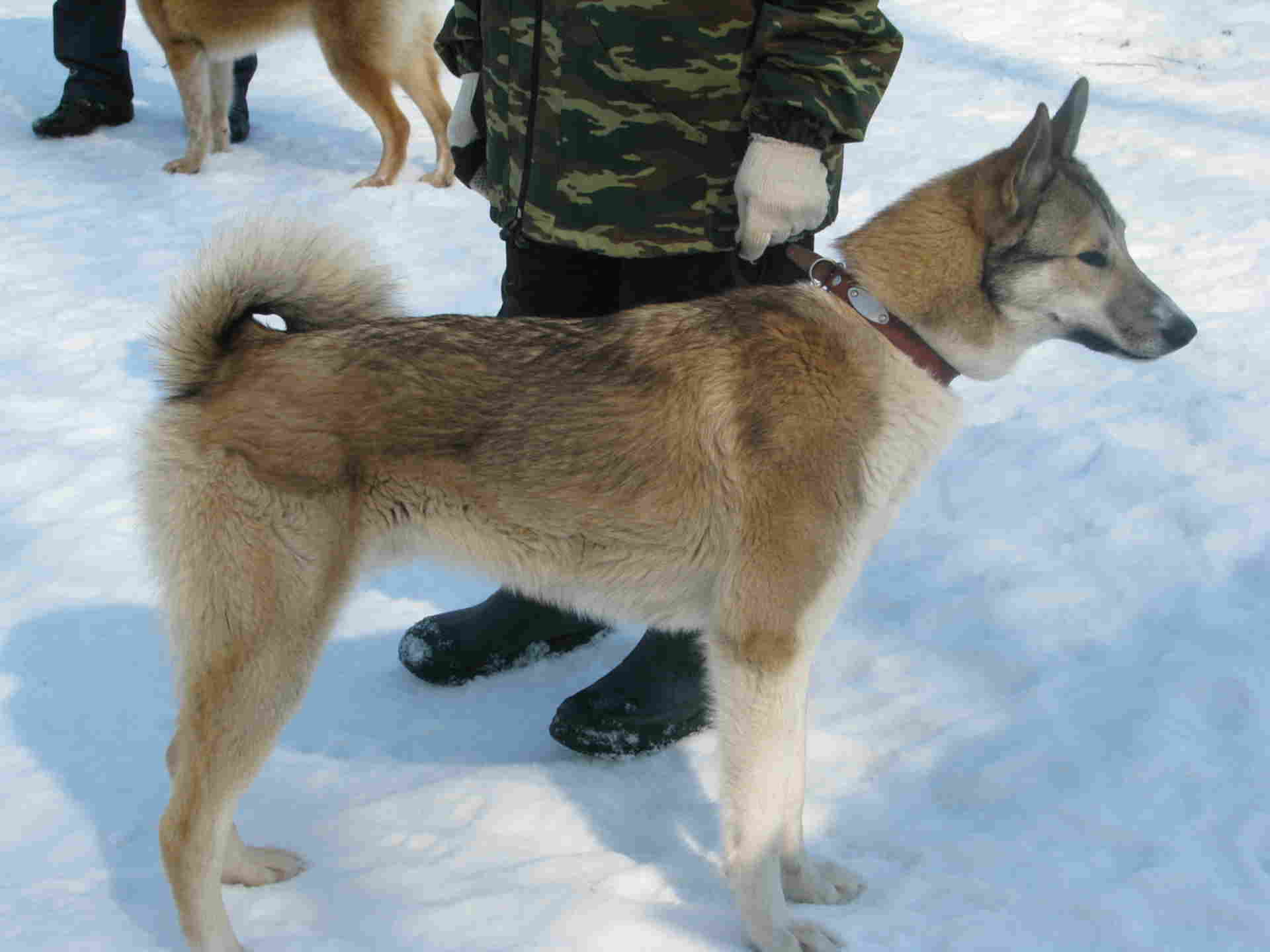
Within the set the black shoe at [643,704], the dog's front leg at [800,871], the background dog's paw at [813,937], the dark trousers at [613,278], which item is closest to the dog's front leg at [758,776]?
the background dog's paw at [813,937]

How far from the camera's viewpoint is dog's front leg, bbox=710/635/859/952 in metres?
2.00

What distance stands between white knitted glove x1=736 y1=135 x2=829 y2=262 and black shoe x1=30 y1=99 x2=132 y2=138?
20.1 ft

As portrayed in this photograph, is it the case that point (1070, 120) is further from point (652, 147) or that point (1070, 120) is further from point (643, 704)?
point (643, 704)

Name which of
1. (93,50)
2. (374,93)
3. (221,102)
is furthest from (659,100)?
(93,50)

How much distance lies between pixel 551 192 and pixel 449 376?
1.92ft

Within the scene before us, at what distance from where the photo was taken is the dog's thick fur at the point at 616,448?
6.32 feet

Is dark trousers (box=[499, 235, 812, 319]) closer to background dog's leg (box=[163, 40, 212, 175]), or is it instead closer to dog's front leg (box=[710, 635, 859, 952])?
dog's front leg (box=[710, 635, 859, 952])

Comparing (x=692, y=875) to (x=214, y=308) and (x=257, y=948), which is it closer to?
(x=257, y=948)

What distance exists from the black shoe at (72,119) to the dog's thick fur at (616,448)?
229 inches

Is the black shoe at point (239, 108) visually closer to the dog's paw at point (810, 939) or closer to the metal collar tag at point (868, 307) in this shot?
the metal collar tag at point (868, 307)

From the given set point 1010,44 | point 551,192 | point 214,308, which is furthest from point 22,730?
point 1010,44

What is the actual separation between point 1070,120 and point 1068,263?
0.25 metres

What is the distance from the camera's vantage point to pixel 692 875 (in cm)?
225

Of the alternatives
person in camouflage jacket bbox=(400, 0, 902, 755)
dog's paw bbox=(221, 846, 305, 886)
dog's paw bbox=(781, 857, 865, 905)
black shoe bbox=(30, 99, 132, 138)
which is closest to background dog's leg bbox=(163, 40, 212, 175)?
black shoe bbox=(30, 99, 132, 138)
